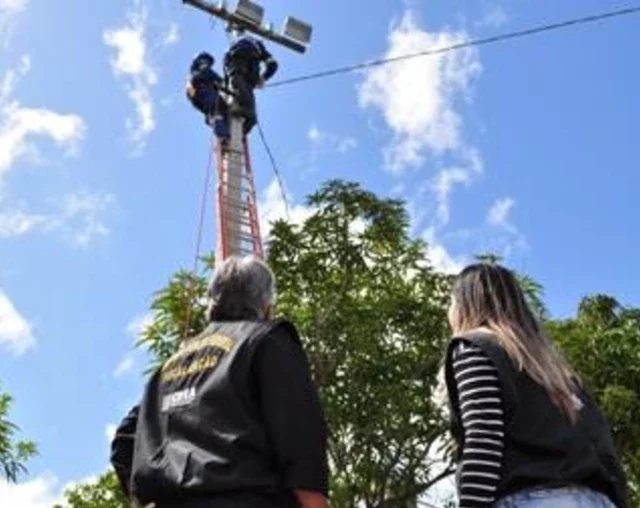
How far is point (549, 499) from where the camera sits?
2.78m

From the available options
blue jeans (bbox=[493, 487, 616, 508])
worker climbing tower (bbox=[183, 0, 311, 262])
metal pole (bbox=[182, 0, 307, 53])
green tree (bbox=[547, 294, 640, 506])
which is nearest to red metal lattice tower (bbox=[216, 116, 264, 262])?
worker climbing tower (bbox=[183, 0, 311, 262])

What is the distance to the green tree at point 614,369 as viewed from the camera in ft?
45.4

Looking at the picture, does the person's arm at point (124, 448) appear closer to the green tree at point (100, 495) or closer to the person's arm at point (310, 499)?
the person's arm at point (310, 499)

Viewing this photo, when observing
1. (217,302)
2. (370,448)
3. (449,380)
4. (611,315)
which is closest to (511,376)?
(449,380)

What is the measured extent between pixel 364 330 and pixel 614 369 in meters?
3.74

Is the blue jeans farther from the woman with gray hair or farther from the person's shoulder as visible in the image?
the person's shoulder

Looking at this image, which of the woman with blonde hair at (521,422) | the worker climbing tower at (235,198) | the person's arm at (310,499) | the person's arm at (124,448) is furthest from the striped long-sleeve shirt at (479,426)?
the worker climbing tower at (235,198)

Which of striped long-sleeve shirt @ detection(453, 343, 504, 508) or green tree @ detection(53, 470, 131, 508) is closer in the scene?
striped long-sleeve shirt @ detection(453, 343, 504, 508)

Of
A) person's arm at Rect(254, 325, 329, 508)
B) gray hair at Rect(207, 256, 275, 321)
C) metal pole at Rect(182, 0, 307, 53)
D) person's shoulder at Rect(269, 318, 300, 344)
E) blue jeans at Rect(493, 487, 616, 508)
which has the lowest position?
blue jeans at Rect(493, 487, 616, 508)

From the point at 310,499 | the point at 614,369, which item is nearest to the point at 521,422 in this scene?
the point at 310,499

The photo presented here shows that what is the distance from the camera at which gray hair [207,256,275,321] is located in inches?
130

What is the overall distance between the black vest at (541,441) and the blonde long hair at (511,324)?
32 millimetres

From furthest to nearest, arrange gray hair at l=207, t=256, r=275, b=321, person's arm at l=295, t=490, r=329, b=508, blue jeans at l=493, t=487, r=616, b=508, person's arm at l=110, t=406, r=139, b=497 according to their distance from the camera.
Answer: person's arm at l=110, t=406, r=139, b=497
gray hair at l=207, t=256, r=275, b=321
person's arm at l=295, t=490, r=329, b=508
blue jeans at l=493, t=487, r=616, b=508

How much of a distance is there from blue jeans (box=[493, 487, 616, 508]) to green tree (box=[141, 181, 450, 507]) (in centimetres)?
964
